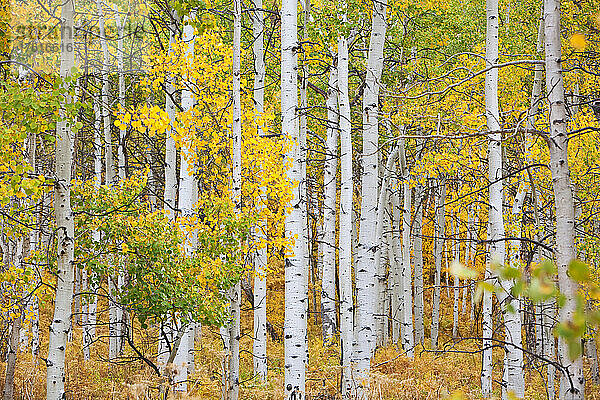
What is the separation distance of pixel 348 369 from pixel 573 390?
4.91 meters

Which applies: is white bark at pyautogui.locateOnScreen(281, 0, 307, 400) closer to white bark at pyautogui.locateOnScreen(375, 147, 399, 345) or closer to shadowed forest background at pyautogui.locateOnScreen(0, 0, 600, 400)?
shadowed forest background at pyautogui.locateOnScreen(0, 0, 600, 400)

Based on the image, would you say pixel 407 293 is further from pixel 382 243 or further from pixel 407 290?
pixel 382 243

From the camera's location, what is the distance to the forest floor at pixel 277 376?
370 inches

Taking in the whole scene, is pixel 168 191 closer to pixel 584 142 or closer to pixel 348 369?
pixel 348 369

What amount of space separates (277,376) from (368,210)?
5.17m

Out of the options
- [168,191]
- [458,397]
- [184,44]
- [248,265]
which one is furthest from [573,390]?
[184,44]

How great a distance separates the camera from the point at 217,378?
10.3 meters

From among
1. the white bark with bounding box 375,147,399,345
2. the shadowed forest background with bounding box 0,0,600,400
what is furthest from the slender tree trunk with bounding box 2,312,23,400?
the white bark with bounding box 375,147,399,345

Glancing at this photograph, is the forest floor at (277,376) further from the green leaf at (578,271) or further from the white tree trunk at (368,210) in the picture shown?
the green leaf at (578,271)

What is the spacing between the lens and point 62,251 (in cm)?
582

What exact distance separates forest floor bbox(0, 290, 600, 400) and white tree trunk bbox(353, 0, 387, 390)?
0.46 meters

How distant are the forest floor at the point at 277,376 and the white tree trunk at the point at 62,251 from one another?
1.25 metres

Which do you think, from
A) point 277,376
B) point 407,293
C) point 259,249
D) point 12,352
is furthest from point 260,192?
point 407,293

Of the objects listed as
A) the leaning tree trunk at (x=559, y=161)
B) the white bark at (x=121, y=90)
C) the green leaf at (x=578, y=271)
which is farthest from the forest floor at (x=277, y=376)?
the green leaf at (x=578, y=271)
